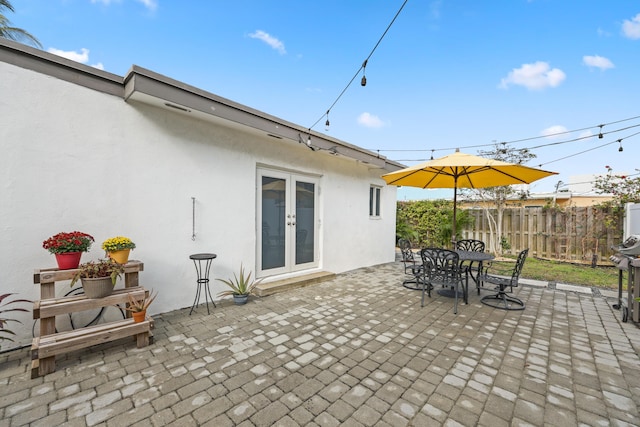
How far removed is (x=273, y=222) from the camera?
199 inches

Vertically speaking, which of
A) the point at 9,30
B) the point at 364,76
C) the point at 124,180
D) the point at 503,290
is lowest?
the point at 503,290

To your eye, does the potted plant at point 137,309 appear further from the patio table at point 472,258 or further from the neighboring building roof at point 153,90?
the patio table at point 472,258

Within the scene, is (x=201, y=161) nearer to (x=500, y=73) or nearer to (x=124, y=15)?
(x=124, y=15)

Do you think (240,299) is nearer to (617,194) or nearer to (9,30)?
(617,194)

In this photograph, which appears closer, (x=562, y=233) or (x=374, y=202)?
(x=374, y=202)

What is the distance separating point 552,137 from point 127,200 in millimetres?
10755

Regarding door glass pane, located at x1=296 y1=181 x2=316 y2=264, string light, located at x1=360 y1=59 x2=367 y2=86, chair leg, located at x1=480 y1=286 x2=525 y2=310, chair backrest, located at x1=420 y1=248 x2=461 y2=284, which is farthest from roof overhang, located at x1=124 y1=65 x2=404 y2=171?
chair leg, located at x1=480 y1=286 x2=525 y2=310

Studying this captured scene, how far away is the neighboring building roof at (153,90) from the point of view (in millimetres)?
2668

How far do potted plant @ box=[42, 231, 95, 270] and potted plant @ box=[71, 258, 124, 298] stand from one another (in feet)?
0.39

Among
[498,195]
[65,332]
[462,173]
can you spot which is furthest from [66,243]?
[498,195]

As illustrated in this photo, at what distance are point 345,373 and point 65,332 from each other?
252cm

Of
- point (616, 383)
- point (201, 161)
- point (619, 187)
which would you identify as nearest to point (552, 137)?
point (619, 187)

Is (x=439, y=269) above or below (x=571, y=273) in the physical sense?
above

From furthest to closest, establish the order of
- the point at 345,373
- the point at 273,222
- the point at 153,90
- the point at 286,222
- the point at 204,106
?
the point at 286,222 < the point at 273,222 < the point at 204,106 < the point at 153,90 < the point at 345,373
